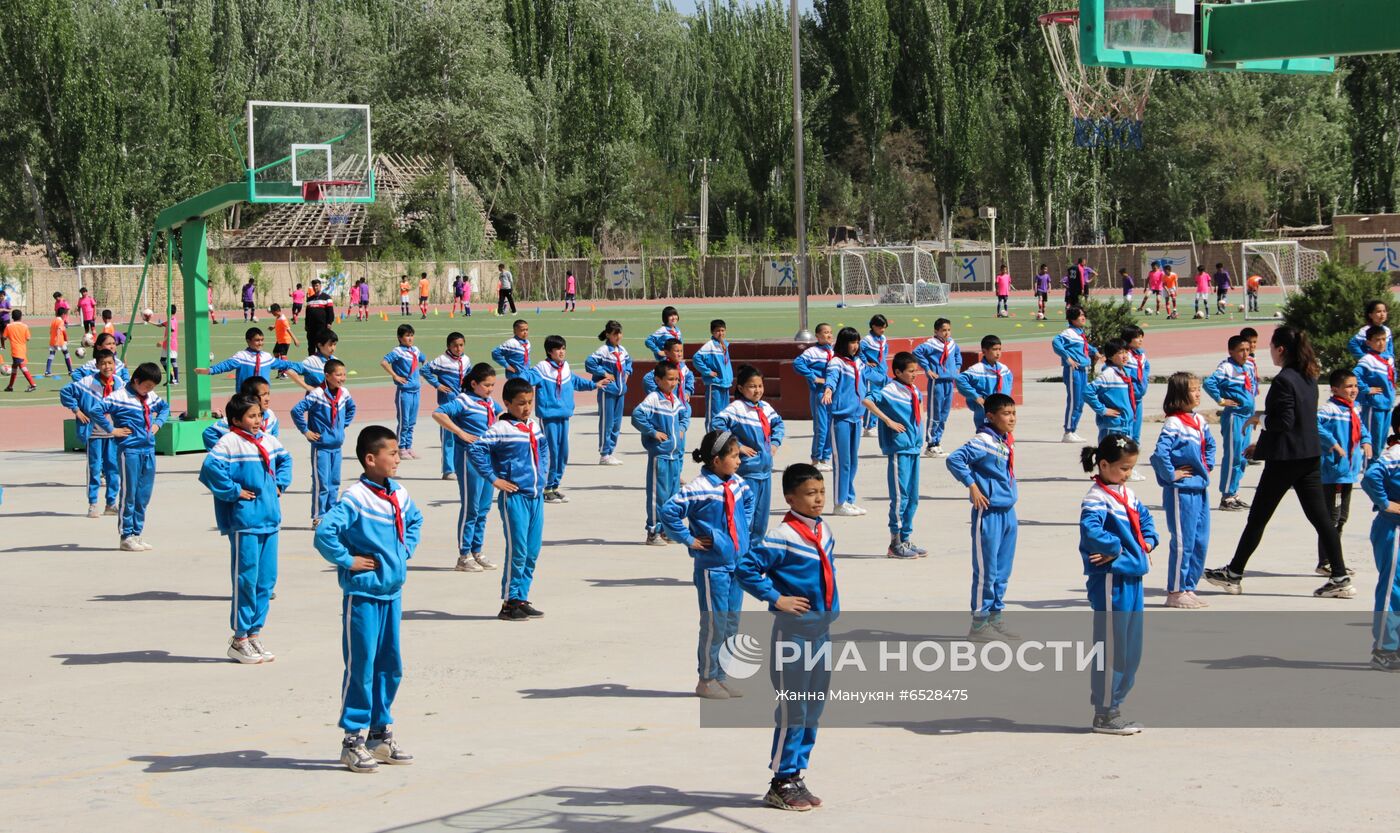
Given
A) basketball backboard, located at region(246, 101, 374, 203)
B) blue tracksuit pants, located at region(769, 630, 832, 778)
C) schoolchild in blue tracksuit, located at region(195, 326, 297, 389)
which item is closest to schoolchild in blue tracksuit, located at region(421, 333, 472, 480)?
schoolchild in blue tracksuit, located at region(195, 326, 297, 389)

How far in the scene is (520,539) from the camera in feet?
40.0

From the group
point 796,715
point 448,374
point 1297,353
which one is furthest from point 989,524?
point 448,374

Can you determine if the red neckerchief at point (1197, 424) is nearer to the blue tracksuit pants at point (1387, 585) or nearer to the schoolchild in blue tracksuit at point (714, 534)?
the blue tracksuit pants at point (1387, 585)

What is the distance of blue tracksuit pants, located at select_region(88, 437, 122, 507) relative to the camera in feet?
58.1

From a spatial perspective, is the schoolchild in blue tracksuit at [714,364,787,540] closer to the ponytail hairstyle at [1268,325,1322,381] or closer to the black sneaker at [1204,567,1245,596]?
the black sneaker at [1204,567,1245,596]

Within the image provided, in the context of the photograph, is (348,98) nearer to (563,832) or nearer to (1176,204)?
(1176,204)

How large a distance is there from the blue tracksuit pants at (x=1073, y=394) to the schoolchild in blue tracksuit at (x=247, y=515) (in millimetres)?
13441

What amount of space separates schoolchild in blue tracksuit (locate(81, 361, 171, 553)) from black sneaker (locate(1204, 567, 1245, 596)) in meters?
9.25

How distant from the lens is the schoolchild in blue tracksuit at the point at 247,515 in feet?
36.6

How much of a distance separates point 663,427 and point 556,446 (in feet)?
14.2

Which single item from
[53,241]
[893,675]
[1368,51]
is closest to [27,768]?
[893,675]

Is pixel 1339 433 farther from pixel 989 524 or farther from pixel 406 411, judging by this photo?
pixel 406 411

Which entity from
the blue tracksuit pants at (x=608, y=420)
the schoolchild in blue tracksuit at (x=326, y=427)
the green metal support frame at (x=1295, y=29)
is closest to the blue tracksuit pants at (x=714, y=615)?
the green metal support frame at (x=1295, y=29)

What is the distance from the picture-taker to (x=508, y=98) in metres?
82.6
